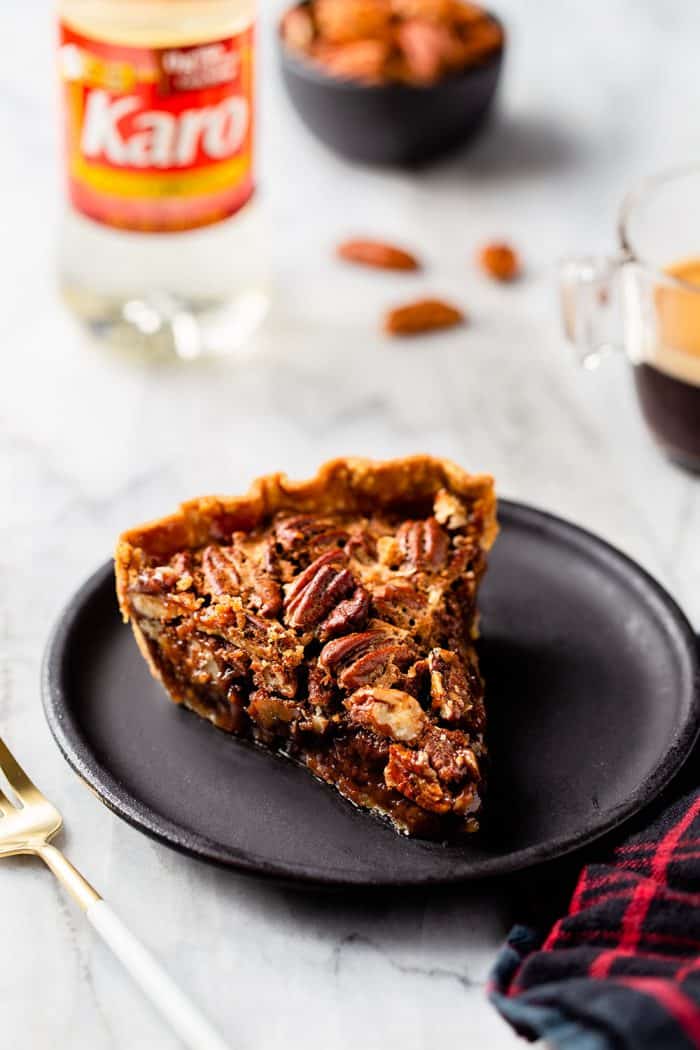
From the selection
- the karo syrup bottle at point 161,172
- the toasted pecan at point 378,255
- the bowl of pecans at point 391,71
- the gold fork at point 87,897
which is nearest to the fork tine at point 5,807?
the gold fork at point 87,897

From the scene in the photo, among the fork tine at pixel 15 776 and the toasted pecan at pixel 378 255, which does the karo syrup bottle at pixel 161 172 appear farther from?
the fork tine at pixel 15 776

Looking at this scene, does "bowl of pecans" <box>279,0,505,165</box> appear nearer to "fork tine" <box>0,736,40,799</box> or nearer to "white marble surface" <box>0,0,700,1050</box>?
"white marble surface" <box>0,0,700,1050</box>

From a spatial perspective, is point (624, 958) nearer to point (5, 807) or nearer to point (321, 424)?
point (5, 807)

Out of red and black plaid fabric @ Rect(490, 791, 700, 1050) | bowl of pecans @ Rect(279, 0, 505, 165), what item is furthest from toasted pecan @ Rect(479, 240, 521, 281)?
red and black plaid fabric @ Rect(490, 791, 700, 1050)

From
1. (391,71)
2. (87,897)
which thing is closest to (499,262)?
(391,71)

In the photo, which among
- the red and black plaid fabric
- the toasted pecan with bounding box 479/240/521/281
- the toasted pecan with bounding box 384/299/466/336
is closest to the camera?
the red and black plaid fabric
